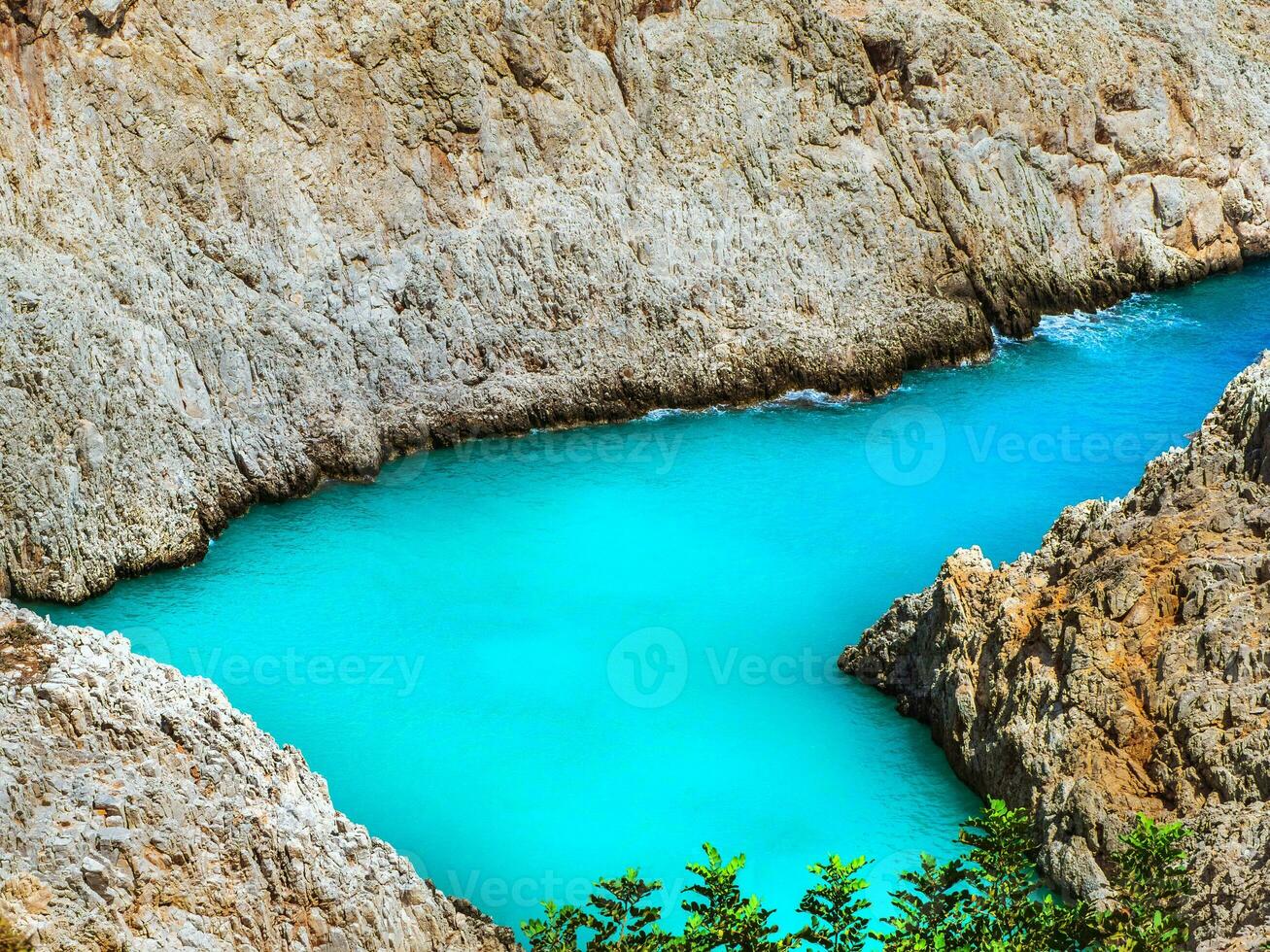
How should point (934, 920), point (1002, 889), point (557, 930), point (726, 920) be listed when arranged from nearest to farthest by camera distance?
1. point (726, 920)
2. point (934, 920)
3. point (1002, 889)
4. point (557, 930)

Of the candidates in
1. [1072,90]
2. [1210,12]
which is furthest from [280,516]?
[1210,12]

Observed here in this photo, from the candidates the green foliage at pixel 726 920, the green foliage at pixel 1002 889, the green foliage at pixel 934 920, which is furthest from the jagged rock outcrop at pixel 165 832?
the green foliage at pixel 1002 889

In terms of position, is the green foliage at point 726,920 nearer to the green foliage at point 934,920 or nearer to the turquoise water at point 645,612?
the green foliage at point 934,920

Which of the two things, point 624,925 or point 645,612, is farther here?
point 645,612

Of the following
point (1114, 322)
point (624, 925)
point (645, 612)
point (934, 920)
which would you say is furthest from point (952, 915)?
point (1114, 322)

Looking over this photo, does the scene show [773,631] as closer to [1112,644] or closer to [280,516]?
[1112,644]

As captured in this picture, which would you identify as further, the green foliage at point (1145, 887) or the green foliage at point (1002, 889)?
the green foliage at point (1145, 887)

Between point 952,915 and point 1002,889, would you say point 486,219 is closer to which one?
point 1002,889
